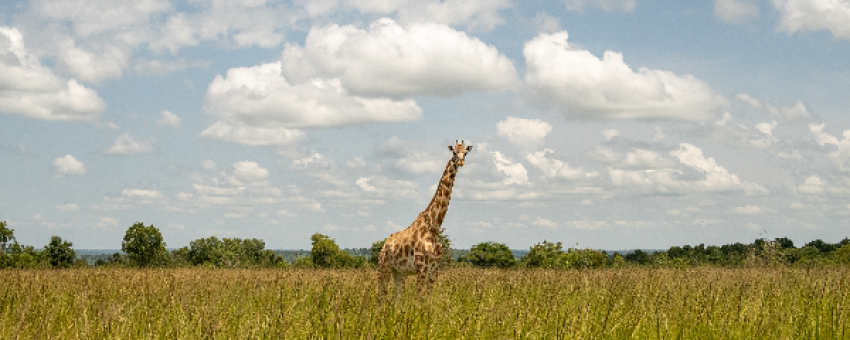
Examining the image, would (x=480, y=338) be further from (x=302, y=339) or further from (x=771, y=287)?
(x=771, y=287)

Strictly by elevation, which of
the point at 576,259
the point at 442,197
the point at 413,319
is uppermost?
the point at 442,197

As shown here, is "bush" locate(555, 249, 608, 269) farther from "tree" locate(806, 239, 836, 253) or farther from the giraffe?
"tree" locate(806, 239, 836, 253)

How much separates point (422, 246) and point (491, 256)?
15993mm

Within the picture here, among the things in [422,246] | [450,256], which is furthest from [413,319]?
[450,256]

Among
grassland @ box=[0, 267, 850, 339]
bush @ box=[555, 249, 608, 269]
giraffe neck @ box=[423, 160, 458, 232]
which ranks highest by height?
giraffe neck @ box=[423, 160, 458, 232]

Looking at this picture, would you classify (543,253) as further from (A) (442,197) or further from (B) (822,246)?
(B) (822,246)

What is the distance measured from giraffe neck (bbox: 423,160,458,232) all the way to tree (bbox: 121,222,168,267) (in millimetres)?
27889

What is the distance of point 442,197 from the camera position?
1102 cm

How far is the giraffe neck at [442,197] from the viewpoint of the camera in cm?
1094

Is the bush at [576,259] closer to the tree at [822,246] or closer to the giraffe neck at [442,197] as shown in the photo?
the giraffe neck at [442,197]

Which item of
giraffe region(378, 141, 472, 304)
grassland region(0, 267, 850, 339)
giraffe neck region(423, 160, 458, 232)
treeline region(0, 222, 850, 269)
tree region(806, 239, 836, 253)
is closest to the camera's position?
grassland region(0, 267, 850, 339)

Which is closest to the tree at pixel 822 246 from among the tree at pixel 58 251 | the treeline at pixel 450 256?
the treeline at pixel 450 256

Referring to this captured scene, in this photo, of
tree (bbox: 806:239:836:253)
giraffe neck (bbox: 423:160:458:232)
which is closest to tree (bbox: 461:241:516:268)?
giraffe neck (bbox: 423:160:458:232)

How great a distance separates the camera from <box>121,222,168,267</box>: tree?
1359 inches
